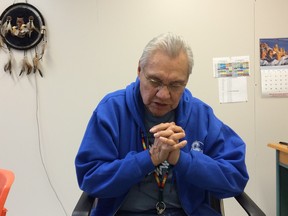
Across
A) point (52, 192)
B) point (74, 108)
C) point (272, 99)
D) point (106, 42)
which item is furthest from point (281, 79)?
point (52, 192)

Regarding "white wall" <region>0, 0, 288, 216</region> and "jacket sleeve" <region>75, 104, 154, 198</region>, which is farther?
"white wall" <region>0, 0, 288, 216</region>

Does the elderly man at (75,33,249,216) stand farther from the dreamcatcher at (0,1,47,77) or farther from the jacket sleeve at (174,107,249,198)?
the dreamcatcher at (0,1,47,77)

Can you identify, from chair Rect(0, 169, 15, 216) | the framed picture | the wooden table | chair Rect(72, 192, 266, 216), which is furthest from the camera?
the framed picture

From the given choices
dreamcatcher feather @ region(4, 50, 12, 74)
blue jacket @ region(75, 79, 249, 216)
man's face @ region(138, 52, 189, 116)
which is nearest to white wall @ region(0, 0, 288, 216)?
dreamcatcher feather @ region(4, 50, 12, 74)

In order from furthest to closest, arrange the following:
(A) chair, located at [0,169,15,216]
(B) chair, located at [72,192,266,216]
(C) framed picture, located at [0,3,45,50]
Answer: (C) framed picture, located at [0,3,45,50] → (B) chair, located at [72,192,266,216] → (A) chair, located at [0,169,15,216]

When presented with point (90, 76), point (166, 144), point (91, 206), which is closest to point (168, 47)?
point (166, 144)

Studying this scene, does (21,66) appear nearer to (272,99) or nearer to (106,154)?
(106,154)

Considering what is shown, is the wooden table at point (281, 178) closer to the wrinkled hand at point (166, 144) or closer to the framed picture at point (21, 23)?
the wrinkled hand at point (166, 144)

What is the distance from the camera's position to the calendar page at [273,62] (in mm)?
2213

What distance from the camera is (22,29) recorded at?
213 centimetres

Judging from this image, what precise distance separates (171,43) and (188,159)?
46 centimetres

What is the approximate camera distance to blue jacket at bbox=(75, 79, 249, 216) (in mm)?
1092

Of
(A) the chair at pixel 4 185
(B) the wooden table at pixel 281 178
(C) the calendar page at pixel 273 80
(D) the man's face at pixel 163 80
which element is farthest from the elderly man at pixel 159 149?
(C) the calendar page at pixel 273 80

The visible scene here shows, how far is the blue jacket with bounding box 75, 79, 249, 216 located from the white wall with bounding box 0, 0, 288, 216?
37.3 inches
